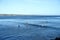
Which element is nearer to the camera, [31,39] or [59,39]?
[59,39]

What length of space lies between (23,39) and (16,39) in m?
0.65

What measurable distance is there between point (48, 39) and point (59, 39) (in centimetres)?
236

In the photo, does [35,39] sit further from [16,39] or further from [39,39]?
[16,39]

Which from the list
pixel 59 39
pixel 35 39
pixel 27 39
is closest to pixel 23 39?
pixel 27 39

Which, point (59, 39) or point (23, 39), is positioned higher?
point (59, 39)

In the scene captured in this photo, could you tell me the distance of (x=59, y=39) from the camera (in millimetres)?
6684

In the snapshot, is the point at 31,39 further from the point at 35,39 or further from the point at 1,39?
the point at 1,39

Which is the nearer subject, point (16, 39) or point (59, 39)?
point (59, 39)

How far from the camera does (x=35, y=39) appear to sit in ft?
28.9

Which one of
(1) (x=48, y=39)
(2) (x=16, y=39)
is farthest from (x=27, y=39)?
(1) (x=48, y=39)

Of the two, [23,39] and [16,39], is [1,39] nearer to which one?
[16,39]

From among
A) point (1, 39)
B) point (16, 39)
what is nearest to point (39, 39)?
point (16, 39)

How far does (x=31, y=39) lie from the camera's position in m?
8.86

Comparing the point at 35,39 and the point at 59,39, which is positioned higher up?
the point at 59,39
